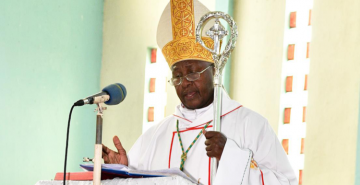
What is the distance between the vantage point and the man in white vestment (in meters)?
3.60

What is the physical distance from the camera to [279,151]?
12.0 feet

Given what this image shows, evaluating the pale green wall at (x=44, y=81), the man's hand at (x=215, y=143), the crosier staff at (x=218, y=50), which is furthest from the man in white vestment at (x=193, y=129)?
the pale green wall at (x=44, y=81)

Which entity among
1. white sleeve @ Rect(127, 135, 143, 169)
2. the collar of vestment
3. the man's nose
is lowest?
white sleeve @ Rect(127, 135, 143, 169)

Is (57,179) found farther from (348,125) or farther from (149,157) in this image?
(348,125)

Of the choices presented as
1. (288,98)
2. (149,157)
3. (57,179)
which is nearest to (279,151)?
(149,157)

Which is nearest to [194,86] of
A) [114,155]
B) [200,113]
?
[200,113]

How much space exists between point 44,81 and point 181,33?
2339 mm

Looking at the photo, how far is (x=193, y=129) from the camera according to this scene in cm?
407

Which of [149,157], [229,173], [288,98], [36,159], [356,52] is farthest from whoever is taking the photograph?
[288,98]

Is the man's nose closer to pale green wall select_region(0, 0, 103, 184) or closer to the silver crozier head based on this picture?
the silver crozier head

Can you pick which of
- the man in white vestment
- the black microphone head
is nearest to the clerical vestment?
the man in white vestment

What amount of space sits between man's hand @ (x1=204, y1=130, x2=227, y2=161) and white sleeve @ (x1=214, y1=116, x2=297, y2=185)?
28 mm

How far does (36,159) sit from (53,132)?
1.17 feet

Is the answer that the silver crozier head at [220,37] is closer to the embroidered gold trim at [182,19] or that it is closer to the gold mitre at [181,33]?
the gold mitre at [181,33]
